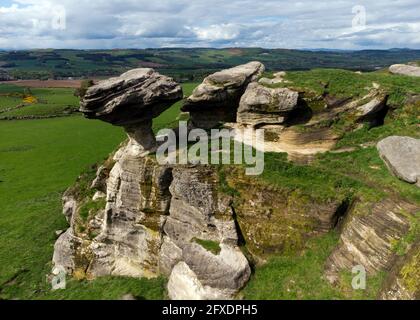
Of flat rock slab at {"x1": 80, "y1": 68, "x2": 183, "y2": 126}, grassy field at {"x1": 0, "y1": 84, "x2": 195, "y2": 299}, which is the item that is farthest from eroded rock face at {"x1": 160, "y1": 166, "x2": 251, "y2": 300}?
flat rock slab at {"x1": 80, "y1": 68, "x2": 183, "y2": 126}

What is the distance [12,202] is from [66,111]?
302 feet

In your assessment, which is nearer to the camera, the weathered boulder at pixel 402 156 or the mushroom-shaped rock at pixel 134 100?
the weathered boulder at pixel 402 156

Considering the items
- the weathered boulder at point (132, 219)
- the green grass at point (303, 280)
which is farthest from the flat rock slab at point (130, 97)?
the green grass at point (303, 280)

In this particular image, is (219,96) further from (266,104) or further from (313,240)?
(313,240)

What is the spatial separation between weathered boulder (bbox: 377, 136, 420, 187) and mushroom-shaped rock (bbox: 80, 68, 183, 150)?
16311mm

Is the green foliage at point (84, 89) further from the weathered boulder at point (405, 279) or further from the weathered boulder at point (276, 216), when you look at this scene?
the weathered boulder at point (405, 279)

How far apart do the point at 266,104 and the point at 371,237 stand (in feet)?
44.5

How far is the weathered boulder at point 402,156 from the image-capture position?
2436 cm

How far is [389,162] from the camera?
2611 centimetres

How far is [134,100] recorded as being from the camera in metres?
29.2

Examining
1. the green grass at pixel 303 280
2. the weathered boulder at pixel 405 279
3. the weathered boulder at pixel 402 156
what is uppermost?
the weathered boulder at pixel 402 156

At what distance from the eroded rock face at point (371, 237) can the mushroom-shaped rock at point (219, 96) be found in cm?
1540

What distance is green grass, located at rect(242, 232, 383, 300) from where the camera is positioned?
21891mm
